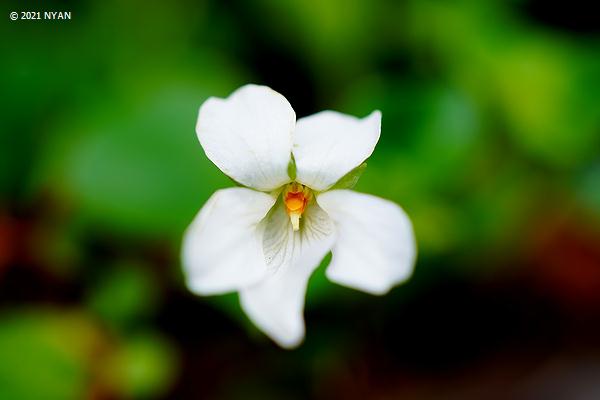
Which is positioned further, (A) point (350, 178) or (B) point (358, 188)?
(B) point (358, 188)

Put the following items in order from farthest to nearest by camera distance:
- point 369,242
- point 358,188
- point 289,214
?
point 358,188
point 289,214
point 369,242

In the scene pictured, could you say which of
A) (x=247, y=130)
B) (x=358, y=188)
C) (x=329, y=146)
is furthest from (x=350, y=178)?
(x=358, y=188)

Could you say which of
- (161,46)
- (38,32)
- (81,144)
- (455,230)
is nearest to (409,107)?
(455,230)

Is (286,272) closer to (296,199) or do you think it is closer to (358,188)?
(296,199)

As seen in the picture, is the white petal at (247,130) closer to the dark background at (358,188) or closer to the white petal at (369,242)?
the white petal at (369,242)

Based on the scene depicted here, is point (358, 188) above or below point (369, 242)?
below

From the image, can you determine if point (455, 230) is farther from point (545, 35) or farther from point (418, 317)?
point (545, 35)
